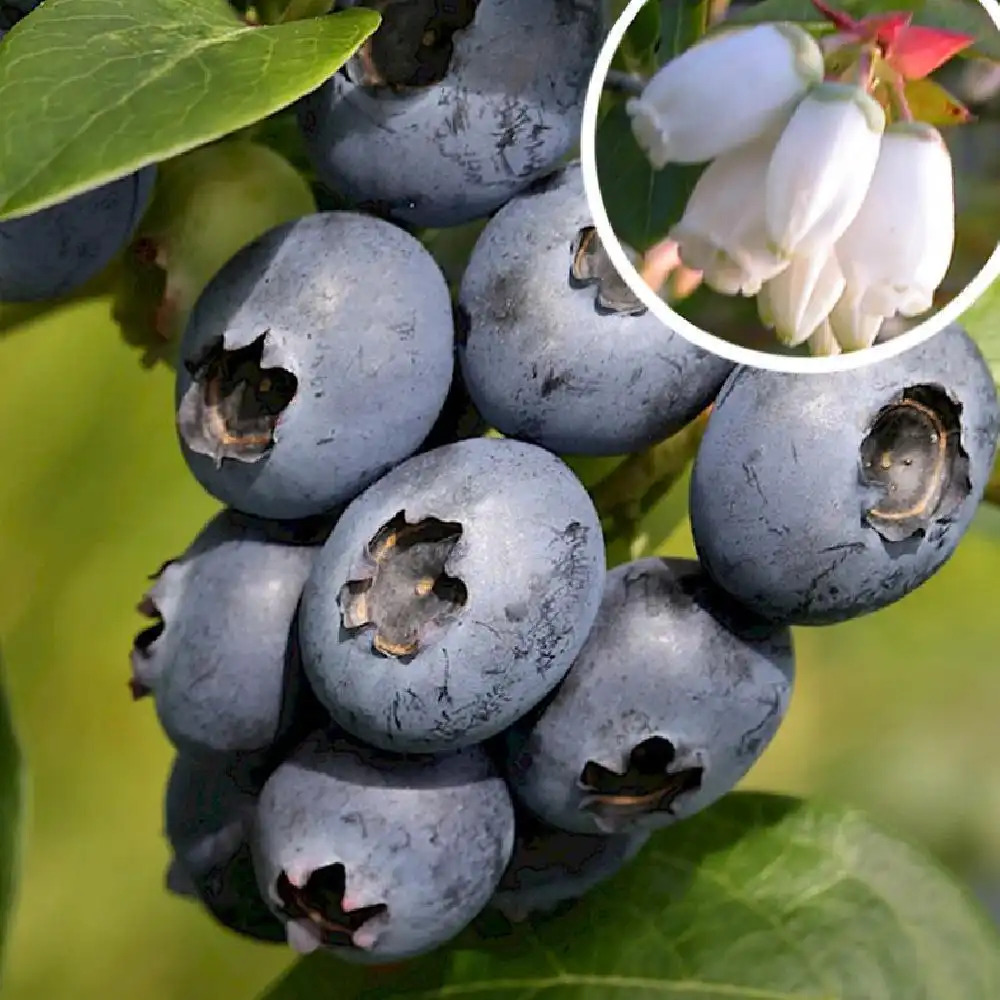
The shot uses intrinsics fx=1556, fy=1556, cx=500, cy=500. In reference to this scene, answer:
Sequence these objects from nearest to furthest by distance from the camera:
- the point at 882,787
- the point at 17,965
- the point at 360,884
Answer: the point at 360,884 → the point at 17,965 → the point at 882,787

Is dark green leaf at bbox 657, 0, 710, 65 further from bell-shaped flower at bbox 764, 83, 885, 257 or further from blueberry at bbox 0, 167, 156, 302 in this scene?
blueberry at bbox 0, 167, 156, 302

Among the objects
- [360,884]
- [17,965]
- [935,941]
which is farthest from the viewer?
[17,965]

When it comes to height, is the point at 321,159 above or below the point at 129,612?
above

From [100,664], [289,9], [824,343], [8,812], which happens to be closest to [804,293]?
Answer: [824,343]

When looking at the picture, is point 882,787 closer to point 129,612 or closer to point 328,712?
point 129,612

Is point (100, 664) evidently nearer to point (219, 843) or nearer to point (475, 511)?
point (219, 843)

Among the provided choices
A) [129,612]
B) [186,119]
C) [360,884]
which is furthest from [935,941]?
[129,612]

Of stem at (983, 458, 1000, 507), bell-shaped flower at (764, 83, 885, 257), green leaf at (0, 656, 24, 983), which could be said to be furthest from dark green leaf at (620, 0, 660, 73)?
green leaf at (0, 656, 24, 983)
